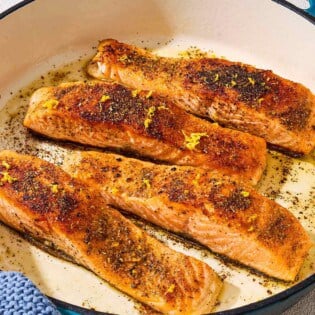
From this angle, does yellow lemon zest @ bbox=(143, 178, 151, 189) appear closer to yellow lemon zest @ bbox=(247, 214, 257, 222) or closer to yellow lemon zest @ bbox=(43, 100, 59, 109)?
yellow lemon zest @ bbox=(247, 214, 257, 222)

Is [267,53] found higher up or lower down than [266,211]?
higher up

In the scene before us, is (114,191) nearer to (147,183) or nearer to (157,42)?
(147,183)

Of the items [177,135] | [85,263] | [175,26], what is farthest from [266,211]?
[175,26]

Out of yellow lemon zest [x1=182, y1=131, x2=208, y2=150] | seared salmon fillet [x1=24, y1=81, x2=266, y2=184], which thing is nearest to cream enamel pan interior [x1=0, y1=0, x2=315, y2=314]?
seared salmon fillet [x1=24, y1=81, x2=266, y2=184]

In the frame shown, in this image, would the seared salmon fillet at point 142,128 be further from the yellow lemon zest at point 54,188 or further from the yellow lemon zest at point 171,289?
the yellow lemon zest at point 171,289

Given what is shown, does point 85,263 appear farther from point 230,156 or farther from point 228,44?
point 228,44
